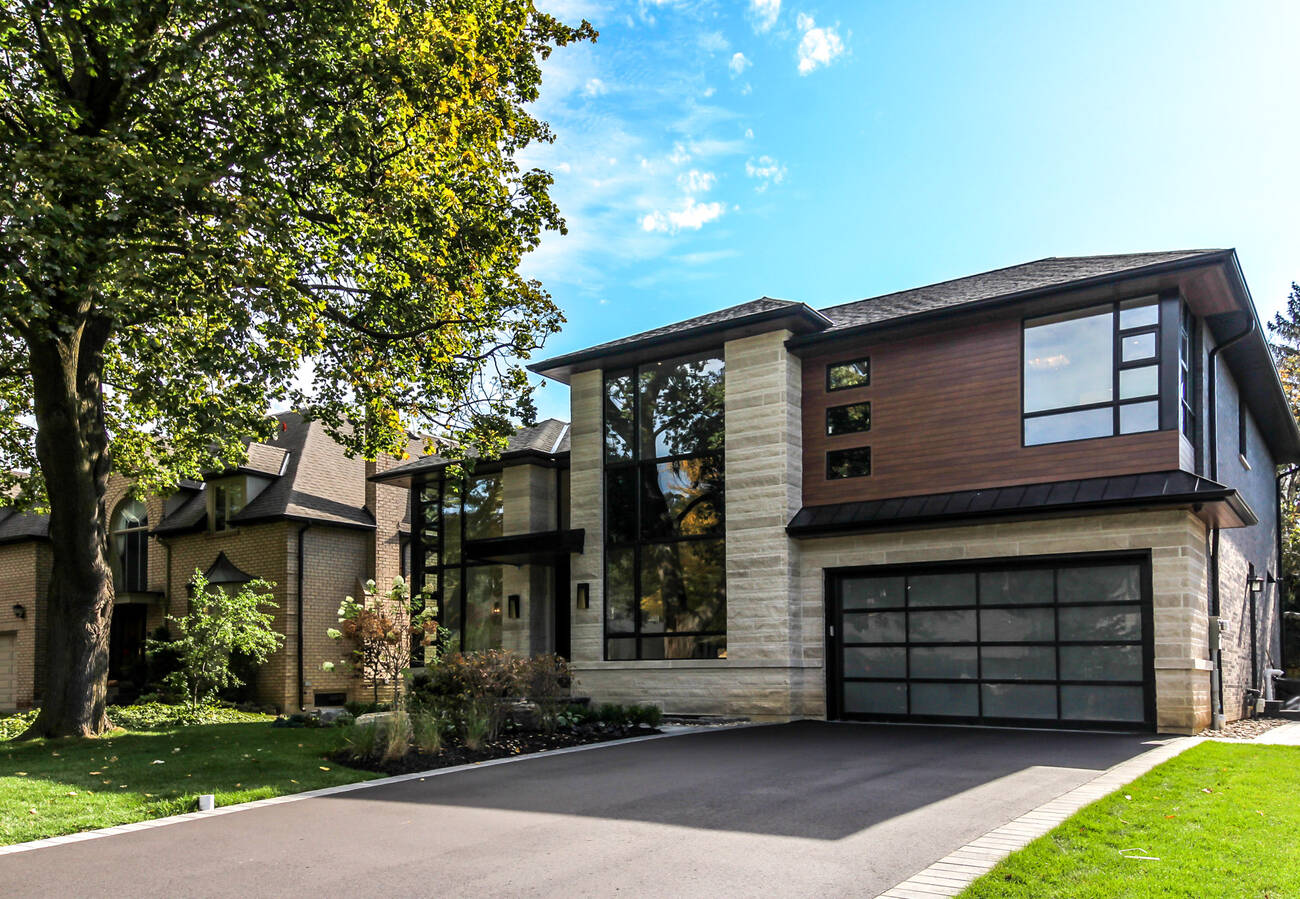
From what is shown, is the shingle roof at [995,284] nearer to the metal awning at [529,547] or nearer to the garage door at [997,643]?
the garage door at [997,643]

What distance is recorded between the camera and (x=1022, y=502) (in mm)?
14672

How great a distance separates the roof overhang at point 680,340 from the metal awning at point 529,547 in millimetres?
3129

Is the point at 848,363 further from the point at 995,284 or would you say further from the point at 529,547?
the point at 529,547

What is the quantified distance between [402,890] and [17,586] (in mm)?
27747

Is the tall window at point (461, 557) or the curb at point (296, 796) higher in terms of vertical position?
the tall window at point (461, 557)

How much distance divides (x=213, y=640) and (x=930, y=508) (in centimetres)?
1442

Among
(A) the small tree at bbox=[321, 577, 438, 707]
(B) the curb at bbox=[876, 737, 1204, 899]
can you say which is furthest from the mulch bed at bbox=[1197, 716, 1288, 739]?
(A) the small tree at bbox=[321, 577, 438, 707]

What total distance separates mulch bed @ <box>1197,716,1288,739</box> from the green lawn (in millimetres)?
11173

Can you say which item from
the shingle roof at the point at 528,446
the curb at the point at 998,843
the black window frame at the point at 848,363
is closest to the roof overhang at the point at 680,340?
the black window frame at the point at 848,363

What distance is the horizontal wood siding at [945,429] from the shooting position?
1488 centimetres

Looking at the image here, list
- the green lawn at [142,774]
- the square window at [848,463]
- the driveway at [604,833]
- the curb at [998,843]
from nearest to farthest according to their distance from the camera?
the curb at [998,843] → the driveway at [604,833] → the green lawn at [142,774] → the square window at [848,463]

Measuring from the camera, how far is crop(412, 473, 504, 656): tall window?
21797 mm

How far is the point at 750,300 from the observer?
62.3 feet

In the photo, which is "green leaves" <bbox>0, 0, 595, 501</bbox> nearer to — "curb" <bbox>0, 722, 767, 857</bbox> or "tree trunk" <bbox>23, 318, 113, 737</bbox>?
"tree trunk" <bbox>23, 318, 113, 737</bbox>
